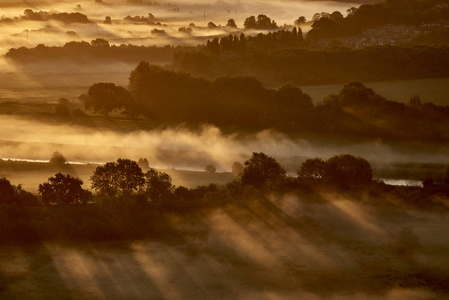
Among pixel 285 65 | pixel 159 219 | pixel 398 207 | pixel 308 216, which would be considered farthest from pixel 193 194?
pixel 285 65

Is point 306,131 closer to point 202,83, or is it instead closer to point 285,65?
point 202,83

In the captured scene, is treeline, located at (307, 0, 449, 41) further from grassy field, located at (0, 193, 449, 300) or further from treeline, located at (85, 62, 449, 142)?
grassy field, located at (0, 193, 449, 300)

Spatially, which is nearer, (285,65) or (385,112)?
(385,112)

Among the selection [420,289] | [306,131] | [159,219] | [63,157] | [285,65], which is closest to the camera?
[420,289]

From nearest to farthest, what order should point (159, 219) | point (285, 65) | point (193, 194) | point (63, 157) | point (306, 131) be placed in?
point (159, 219)
point (193, 194)
point (63, 157)
point (306, 131)
point (285, 65)

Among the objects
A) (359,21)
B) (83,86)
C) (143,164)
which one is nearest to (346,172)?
(143,164)

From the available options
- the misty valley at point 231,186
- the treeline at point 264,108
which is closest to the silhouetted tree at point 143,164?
the misty valley at point 231,186

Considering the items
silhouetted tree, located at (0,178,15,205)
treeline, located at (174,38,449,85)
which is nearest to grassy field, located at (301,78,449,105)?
treeline, located at (174,38,449,85)
